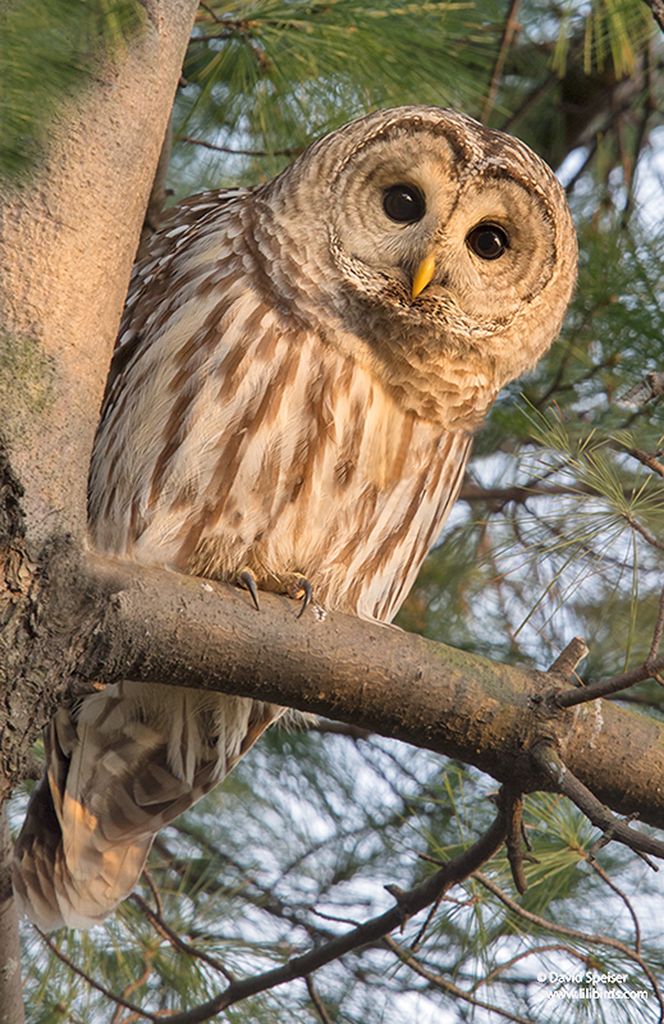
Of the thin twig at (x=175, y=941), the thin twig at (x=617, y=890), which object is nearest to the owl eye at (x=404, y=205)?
the thin twig at (x=617, y=890)

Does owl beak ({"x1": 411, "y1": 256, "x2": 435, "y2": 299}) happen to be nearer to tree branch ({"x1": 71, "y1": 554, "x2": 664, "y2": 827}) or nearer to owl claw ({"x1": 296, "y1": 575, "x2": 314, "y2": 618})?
owl claw ({"x1": 296, "y1": 575, "x2": 314, "y2": 618})

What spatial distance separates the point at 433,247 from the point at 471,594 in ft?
4.53

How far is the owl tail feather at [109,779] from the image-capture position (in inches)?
87.1

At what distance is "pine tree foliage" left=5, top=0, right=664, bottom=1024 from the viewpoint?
2.22 meters

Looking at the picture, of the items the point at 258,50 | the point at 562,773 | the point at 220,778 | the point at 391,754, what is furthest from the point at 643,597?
the point at 258,50

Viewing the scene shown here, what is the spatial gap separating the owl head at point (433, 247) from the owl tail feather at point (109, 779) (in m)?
0.78

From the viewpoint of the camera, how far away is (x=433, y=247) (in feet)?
7.04

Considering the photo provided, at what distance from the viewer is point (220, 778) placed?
234cm

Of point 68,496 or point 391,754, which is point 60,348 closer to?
point 68,496

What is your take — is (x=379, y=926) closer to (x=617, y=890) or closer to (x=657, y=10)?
(x=617, y=890)

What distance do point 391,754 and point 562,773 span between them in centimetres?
179

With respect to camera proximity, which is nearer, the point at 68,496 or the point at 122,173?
the point at 68,496

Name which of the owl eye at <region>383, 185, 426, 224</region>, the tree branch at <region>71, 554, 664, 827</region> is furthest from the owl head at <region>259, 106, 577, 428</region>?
the tree branch at <region>71, 554, 664, 827</region>

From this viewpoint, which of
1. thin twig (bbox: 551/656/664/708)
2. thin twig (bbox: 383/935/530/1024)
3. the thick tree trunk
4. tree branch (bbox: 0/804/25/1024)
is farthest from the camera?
thin twig (bbox: 383/935/530/1024)
